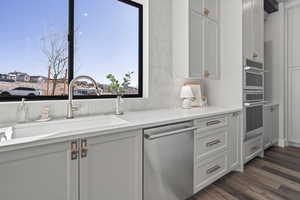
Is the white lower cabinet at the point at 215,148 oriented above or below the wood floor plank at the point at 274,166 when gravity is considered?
above

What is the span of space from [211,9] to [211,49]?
1.80 ft

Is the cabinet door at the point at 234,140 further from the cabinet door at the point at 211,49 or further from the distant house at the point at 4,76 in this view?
the distant house at the point at 4,76

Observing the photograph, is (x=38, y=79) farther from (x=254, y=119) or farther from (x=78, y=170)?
(x=254, y=119)

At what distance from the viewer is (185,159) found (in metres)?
1.50

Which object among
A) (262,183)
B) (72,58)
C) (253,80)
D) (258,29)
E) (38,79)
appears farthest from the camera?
(258,29)

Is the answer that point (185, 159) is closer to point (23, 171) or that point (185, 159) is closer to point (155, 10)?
point (23, 171)

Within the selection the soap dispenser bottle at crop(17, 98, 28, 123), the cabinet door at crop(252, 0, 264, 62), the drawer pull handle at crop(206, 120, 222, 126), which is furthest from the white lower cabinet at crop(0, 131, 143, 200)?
the cabinet door at crop(252, 0, 264, 62)

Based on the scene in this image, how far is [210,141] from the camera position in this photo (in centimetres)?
177

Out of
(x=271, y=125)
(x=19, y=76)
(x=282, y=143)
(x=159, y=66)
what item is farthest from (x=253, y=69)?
(x=19, y=76)

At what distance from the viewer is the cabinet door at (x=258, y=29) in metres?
2.46

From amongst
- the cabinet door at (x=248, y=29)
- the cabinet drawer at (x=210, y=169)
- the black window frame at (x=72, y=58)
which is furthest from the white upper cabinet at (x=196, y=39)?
the cabinet drawer at (x=210, y=169)

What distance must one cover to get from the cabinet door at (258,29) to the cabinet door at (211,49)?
60 cm

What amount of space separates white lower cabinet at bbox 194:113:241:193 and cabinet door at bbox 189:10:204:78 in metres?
0.64

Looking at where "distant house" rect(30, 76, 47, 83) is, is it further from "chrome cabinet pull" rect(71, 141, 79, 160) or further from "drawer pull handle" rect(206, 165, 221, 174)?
"drawer pull handle" rect(206, 165, 221, 174)
